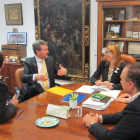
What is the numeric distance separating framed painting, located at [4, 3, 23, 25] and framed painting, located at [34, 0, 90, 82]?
45cm

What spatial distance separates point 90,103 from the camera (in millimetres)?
1699

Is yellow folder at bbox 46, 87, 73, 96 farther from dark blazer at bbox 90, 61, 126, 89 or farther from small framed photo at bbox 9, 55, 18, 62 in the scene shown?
small framed photo at bbox 9, 55, 18, 62

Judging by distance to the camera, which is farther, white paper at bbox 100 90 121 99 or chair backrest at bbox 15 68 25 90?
chair backrest at bbox 15 68 25 90

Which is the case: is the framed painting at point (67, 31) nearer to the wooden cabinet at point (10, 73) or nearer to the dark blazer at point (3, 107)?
the wooden cabinet at point (10, 73)

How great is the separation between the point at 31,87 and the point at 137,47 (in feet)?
6.08

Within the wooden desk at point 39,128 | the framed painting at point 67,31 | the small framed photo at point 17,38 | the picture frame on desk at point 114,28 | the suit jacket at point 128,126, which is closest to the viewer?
the suit jacket at point 128,126

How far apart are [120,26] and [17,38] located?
2.38 meters

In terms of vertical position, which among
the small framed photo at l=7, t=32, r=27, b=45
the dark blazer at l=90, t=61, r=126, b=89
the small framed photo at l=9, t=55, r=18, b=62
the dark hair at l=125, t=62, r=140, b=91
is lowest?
the dark blazer at l=90, t=61, r=126, b=89

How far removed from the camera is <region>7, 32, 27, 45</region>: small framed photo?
14.2 feet

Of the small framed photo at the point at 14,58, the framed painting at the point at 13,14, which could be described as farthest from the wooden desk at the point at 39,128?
the framed painting at the point at 13,14

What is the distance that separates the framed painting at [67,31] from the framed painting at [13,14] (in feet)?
1.49

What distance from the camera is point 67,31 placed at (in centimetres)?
380

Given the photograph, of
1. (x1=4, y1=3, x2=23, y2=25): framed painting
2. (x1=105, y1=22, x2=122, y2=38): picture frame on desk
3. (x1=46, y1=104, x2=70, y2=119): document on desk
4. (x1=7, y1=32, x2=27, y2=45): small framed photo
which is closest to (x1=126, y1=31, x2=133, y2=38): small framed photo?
(x1=105, y1=22, x2=122, y2=38): picture frame on desk

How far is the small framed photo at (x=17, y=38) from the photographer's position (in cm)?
433
